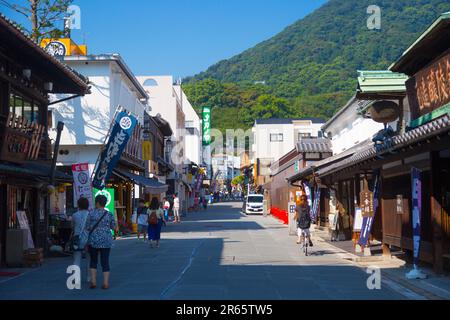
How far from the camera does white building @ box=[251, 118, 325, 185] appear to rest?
75.2 meters

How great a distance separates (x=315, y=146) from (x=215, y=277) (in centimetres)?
2787

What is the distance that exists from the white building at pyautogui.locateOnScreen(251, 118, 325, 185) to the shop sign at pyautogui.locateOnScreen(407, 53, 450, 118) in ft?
187

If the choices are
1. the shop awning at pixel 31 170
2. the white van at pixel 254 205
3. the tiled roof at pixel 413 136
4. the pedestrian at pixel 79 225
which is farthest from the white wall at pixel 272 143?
the pedestrian at pixel 79 225

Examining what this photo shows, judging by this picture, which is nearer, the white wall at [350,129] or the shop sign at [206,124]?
the white wall at [350,129]

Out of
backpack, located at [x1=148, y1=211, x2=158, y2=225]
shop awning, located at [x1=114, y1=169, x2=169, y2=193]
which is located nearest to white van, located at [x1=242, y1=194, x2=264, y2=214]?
shop awning, located at [x1=114, y1=169, x2=169, y2=193]

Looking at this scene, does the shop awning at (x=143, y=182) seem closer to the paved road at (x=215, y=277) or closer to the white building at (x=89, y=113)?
the white building at (x=89, y=113)

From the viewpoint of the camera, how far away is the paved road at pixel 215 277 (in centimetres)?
1125

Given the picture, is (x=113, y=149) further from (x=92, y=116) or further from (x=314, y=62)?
(x=314, y=62)

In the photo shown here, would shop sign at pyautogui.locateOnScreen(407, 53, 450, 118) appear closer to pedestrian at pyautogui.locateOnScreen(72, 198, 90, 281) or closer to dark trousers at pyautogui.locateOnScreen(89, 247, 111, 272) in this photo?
dark trousers at pyautogui.locateOnScreen(89, 247, 111, 272)

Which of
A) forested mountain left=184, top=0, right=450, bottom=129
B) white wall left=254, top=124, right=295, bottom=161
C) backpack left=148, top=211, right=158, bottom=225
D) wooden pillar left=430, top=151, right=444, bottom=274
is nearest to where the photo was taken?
wooden pillar left=430, top=151, right=444, bottom=274

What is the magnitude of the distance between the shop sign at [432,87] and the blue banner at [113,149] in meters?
10.9

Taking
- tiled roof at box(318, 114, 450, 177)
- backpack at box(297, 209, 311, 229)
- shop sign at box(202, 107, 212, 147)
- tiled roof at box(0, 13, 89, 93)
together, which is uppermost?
shop sign at box(202, 107, 212, 147)
